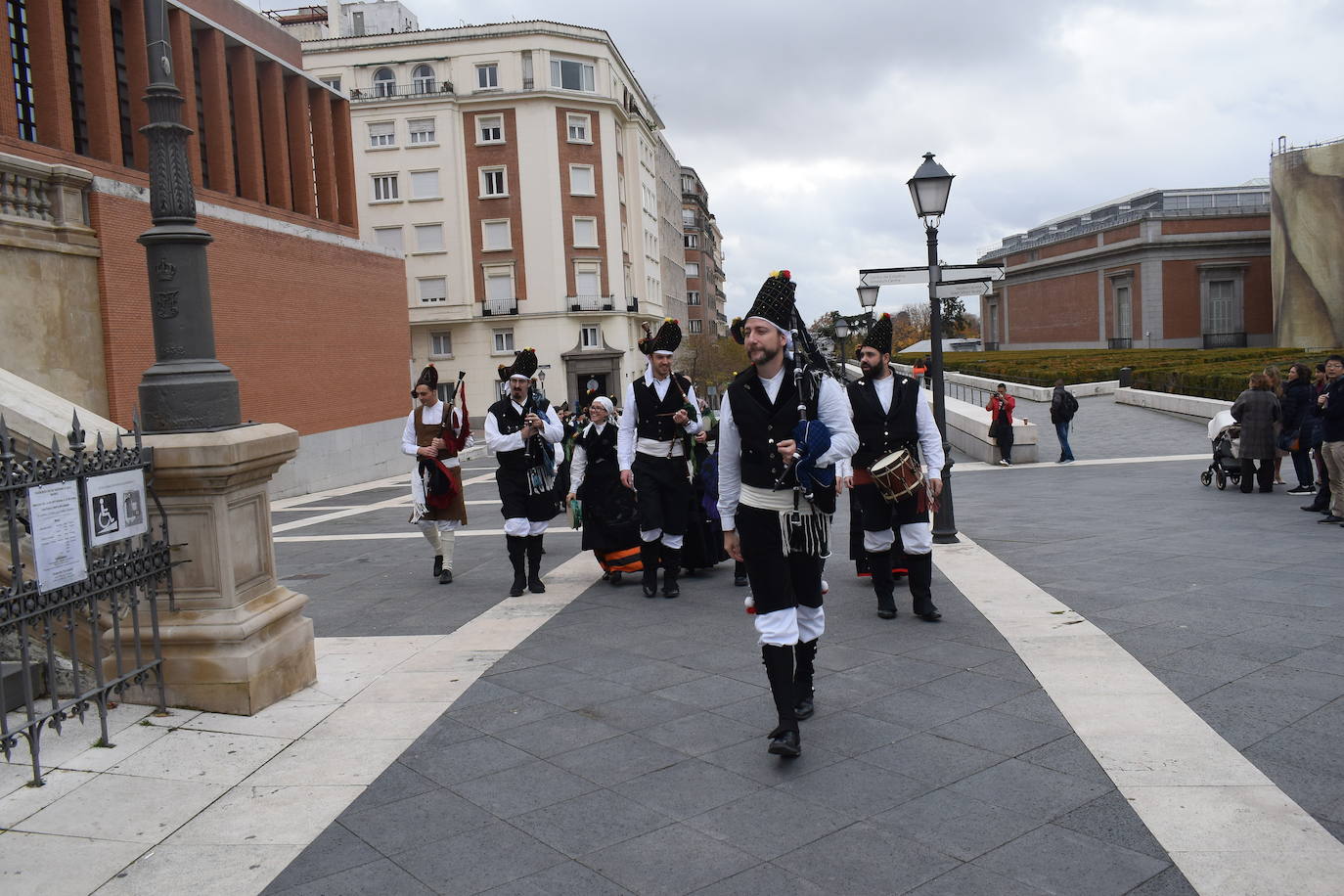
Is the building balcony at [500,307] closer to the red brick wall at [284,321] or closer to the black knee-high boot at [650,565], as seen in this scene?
the red brick wall at [284,321]

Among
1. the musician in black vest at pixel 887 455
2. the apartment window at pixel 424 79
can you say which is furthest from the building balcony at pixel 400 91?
the musician in black vest at pixel 887 455

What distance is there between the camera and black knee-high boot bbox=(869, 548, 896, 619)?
6707 millimetres

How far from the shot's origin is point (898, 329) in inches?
3216

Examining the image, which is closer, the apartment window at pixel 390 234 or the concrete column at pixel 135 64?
the concrete column at pixel 135 64

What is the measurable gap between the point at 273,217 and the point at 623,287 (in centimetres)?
2917

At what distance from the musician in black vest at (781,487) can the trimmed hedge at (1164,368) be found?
806 inches

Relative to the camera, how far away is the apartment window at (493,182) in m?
48.9

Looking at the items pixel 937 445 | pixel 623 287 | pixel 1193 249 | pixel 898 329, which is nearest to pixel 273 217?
pixel 937 445

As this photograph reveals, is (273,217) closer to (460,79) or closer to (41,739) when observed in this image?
(41,739)

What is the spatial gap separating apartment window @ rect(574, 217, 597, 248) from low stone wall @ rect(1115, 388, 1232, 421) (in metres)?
26.3

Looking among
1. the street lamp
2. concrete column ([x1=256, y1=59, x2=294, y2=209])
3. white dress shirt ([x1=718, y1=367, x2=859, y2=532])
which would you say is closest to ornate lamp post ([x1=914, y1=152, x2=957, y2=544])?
the street lamp

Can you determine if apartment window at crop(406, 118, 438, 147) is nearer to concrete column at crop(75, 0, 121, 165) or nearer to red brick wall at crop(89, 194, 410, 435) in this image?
red brick wall at crop(89, 194, 410, 435)

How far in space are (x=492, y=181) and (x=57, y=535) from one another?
47224 mm

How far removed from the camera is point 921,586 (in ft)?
21.6
